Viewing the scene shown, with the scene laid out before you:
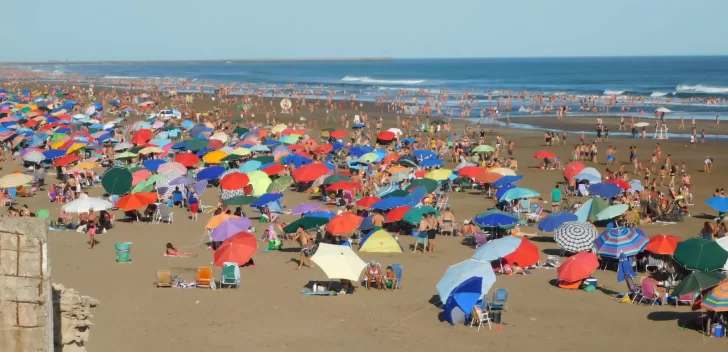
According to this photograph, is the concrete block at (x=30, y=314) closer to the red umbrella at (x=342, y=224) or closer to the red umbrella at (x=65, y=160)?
the red umbrella at (x=342, y=224)

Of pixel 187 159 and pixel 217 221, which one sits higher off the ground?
pixel 187 159

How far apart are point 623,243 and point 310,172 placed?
11.1 meters

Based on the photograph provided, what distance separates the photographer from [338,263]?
1387cm

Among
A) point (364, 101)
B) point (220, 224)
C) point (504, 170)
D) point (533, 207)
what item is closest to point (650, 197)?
point (533, 207)

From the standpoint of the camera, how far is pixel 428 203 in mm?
21500

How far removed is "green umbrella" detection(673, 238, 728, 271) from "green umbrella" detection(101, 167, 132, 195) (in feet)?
45.9

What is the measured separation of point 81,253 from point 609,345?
10.8 m

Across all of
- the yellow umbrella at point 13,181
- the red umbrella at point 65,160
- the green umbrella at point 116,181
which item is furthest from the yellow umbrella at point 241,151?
the yellow umbrella at point 13,181

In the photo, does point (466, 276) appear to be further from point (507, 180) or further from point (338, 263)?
point (507, 180)

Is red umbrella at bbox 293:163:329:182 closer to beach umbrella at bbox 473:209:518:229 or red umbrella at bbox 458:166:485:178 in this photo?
red umbrella at bbox 458:166:485:178

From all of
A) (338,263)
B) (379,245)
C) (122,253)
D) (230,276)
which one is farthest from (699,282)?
(122,253)

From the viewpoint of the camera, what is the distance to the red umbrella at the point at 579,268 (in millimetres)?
14250

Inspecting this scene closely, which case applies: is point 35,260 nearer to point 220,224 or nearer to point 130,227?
point 220,224

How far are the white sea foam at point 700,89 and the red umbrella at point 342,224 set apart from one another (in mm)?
65386
